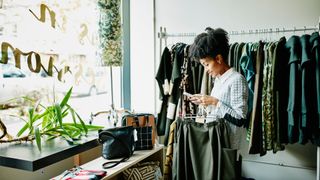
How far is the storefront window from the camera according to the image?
178cm

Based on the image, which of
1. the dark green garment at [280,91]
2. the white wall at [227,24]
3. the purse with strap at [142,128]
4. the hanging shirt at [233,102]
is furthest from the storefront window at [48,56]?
the dark green garment at [280,91]

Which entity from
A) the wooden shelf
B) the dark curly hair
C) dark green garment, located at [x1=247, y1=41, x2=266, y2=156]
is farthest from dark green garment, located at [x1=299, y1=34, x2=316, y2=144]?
the wooden shelf

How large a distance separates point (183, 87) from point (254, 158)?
929 millimetres

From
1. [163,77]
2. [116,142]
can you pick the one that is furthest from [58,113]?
[163,77]

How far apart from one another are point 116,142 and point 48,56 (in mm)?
787

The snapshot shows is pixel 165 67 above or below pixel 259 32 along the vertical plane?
below

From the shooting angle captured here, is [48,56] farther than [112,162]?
Yes

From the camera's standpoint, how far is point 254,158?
257 cm

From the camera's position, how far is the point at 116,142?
6.18 feet

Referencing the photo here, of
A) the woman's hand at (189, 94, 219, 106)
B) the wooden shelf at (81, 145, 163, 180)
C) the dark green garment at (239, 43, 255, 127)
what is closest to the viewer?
the wooden shelf at (81, 145, 163, 180)

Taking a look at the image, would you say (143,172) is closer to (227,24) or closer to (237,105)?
(237,105)

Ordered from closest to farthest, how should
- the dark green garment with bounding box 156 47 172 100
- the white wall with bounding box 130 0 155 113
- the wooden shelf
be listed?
the wooden shelf, the dark green garment with bounding box 156 47 172 100, the white wall with bounding box 130 0 155 113

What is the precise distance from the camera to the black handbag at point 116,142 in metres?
1.86

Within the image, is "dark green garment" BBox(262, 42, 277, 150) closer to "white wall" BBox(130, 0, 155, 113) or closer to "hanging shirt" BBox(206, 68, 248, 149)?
"hanging shirt" BBox(206, 68, 248, 149)
